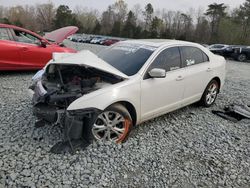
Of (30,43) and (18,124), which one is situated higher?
(30,43)

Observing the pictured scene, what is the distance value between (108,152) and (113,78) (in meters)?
1.13

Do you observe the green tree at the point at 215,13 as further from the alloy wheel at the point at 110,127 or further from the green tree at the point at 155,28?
the alloy wheel at the point at 110,127

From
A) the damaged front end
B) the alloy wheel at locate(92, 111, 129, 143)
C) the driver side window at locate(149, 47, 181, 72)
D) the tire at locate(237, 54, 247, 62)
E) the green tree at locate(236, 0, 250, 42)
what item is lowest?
the tire at locate(237, 54, 247, 62)

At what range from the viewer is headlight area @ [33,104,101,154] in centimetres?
339

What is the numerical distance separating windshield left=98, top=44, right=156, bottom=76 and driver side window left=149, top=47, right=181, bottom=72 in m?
0.17

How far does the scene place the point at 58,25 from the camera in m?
64.2

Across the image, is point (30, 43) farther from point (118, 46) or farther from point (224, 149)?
point (224, 149)

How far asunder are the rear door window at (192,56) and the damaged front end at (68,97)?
5.41ft

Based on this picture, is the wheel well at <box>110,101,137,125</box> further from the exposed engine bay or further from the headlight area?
the headlight area

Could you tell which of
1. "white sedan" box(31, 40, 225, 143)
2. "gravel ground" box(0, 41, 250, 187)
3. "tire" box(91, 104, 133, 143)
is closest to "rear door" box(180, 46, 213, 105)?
"white sedan" box(31, 40, 225, 143)

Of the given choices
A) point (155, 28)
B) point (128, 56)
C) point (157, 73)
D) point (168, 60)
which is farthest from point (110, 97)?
point (155, 28)

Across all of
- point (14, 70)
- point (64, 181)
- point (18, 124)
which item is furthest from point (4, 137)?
point (14, 70)

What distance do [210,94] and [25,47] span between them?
521 cm

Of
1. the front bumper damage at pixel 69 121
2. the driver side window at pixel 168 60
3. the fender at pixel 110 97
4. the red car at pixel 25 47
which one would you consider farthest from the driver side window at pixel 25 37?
the fender at pixel 110 97
